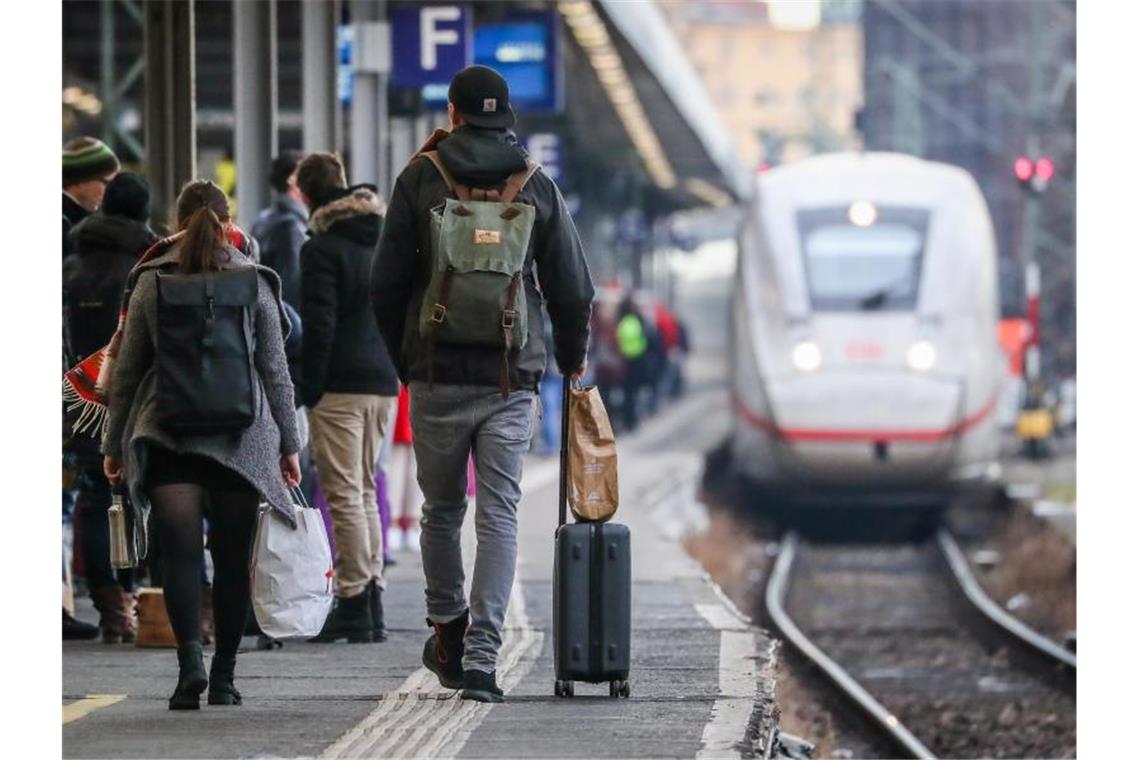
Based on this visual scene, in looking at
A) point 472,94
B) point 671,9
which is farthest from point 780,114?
point 472,94

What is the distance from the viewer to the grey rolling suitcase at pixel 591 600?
702cm

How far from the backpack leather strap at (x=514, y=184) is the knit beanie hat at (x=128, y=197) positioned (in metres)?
1.94

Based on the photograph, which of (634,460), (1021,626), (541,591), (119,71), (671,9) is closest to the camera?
(541,591)

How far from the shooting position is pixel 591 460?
7.03 metres

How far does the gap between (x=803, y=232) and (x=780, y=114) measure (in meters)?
104

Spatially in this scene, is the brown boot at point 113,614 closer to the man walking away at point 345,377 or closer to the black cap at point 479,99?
the man walking away at point 345,377

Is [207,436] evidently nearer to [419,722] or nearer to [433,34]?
[419,722]

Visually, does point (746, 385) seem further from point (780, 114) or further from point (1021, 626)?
point (780, 114)

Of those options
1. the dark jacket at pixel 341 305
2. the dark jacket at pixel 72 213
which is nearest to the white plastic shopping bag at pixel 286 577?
the dark jacket at pixel 341 305

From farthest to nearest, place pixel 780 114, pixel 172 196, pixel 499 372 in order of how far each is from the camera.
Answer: pixel 780 114 < pixel 172 196 < pixel 499 372

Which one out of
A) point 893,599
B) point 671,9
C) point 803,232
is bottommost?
point 893,599

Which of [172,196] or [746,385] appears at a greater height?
[172,196]

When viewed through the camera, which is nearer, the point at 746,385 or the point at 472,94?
the point at 472,94

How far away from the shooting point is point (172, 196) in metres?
13.1
